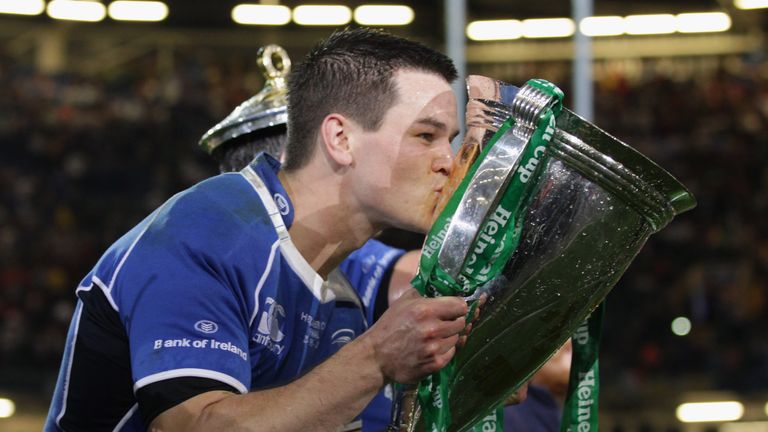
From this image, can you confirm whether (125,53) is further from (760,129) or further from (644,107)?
(760,129)

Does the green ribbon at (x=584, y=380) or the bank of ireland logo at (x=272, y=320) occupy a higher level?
the bank of ireland logo at (x=272, y=320)

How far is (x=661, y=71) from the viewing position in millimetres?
14352

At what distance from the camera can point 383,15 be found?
14.8 meters

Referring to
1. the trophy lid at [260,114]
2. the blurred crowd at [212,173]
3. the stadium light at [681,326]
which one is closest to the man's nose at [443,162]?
the trophy lid at [260,114]

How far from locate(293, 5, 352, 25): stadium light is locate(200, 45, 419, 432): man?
36.3 ft

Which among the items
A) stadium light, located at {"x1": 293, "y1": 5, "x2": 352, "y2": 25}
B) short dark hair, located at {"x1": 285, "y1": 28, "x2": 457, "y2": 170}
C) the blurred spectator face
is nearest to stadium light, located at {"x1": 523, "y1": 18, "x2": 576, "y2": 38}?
stadium light, located at {"x1": 293, "y1": 5, "x2": 352, "y2": 25}

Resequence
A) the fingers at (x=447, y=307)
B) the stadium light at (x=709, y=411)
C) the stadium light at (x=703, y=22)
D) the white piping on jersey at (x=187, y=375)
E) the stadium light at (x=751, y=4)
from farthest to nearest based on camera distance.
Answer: the stadium light at (x=703, y=22) → the stadium light at (x=751, y=4) → the stadium light at (x=709, y=411) → the white piping on jersey at (x=187, y=375) → the fingers at (x=447, y=307)

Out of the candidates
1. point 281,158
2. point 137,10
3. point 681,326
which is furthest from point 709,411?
point 137,10

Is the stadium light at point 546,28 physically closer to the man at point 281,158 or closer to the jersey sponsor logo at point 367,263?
the man at point 281,158

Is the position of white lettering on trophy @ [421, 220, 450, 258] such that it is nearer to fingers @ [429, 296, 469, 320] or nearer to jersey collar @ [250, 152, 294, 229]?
fingers @ [429, 296, 469, 320]

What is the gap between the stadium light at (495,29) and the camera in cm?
1538

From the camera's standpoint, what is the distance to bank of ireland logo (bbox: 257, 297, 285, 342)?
74.4 inches

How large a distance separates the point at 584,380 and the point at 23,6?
14179mm

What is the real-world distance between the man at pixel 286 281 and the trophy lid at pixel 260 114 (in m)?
0.76
